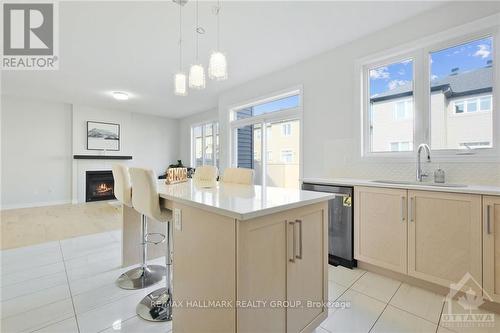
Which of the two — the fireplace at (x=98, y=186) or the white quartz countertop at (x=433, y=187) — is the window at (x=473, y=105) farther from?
the fireplace at (x=98, y=186)

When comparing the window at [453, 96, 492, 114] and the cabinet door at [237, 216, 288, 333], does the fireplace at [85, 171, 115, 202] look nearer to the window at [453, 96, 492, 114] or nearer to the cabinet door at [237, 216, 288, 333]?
the cabinet door at [237, 216, 288, 333]

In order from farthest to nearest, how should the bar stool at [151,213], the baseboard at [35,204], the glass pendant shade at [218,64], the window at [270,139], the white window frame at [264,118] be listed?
the baseboard at [35,204], the window at [270,139], the white window frame at [264,118], the glass pendant shade at [218,64], the bar stool at [151,213]

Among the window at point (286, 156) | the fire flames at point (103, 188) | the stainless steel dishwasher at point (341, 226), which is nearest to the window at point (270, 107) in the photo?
the window at point (286, 156)

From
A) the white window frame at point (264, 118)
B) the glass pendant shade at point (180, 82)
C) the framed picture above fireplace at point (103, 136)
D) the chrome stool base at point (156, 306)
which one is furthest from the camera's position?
the framed picture above fireplace at point (103, 136)

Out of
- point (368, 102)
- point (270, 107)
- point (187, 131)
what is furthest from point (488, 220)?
point (187, 131)

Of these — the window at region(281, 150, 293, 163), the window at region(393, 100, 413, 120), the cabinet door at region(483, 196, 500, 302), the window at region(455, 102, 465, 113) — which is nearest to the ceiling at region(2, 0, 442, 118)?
the window at region(393, 100, 413, 120)

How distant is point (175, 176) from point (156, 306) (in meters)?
1.14

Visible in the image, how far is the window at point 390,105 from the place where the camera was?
8.54 feet

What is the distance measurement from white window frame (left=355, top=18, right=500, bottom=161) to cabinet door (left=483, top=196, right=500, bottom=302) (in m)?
0.63

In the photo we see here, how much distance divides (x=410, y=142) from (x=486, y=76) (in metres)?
0.82

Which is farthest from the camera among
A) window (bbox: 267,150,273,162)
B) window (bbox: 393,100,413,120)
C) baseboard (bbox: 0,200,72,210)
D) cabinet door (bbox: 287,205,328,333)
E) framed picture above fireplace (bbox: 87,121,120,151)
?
framed picture above fireplace (bbox: 87,121,120,151)

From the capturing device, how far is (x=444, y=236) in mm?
1873

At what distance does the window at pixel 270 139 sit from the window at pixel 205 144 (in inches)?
70.3

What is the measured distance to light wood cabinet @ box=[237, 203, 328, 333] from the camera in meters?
1.06
